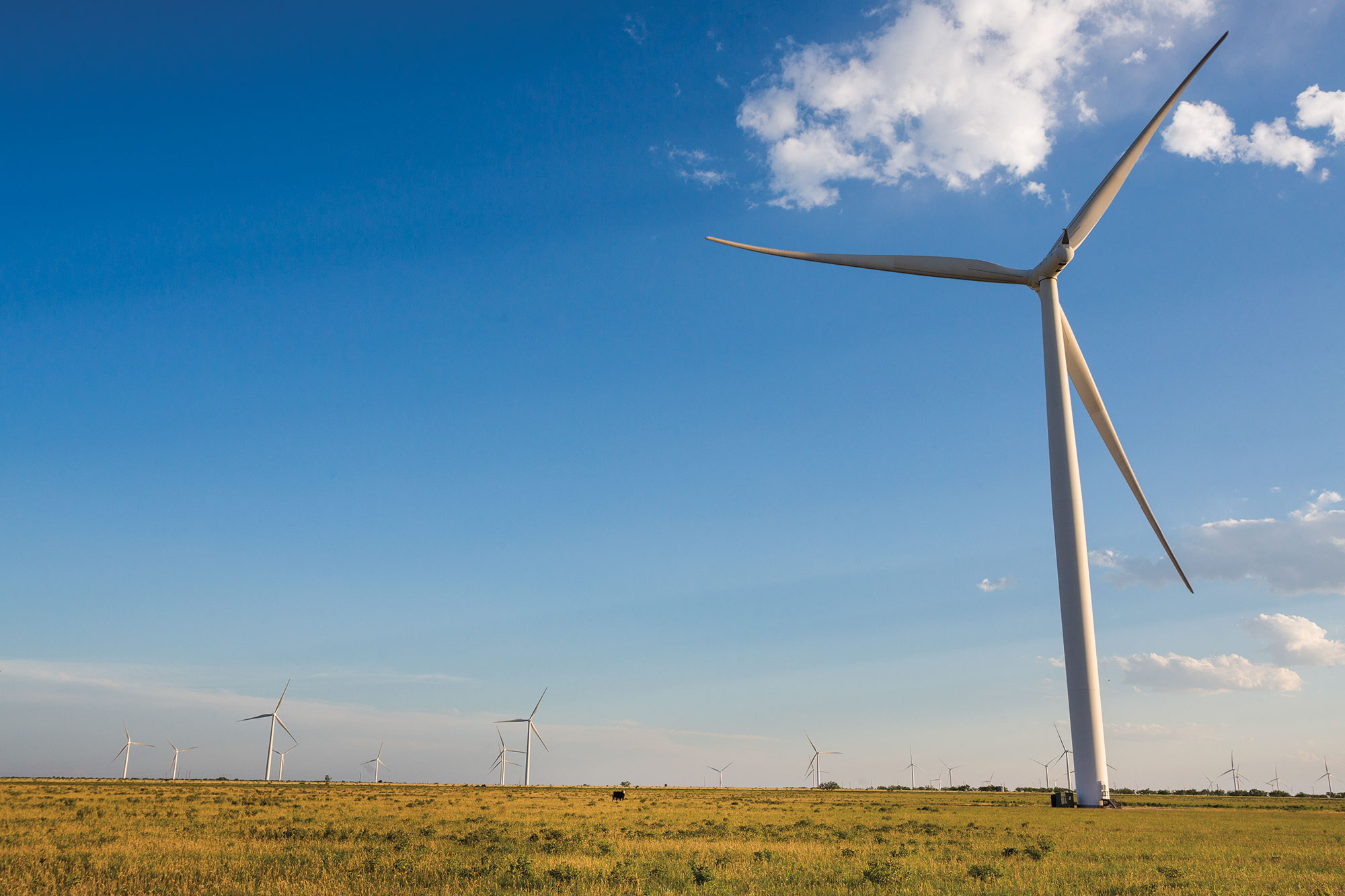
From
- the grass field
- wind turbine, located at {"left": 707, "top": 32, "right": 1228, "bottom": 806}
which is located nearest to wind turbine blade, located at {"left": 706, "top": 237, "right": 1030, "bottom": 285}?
wind turbine, located at {"left": 707, "top": 32, "right": 1228, "bottom": 806}

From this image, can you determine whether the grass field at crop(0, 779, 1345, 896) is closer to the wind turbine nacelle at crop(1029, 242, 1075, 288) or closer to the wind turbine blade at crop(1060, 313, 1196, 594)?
the wind turbine blade at crop(1060, 313, 1196, 594)

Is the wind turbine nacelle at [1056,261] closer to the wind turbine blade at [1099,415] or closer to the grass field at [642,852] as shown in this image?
the wind turbine blade at [1099,415]

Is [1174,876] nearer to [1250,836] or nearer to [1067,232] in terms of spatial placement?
[1250,836]

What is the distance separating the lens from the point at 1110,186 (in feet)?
234

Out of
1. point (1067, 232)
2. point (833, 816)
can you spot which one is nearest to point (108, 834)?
point (833, 816)

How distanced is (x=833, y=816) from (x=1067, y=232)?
51.7 metres

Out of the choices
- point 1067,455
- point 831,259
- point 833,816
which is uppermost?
point 831,259

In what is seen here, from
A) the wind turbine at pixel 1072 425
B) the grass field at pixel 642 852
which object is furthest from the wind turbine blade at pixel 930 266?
the grass field at pixel 642 852

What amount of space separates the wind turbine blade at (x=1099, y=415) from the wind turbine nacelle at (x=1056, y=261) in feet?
13.5

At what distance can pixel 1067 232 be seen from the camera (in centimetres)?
7306

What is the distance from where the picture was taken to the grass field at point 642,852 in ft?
74.5

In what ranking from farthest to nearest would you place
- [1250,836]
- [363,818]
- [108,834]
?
[363,818], [1250,836], [108,834]

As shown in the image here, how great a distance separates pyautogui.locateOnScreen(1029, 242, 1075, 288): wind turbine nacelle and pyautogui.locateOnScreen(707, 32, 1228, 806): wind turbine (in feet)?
0.23

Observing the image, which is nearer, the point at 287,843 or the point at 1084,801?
the point at 287,843
